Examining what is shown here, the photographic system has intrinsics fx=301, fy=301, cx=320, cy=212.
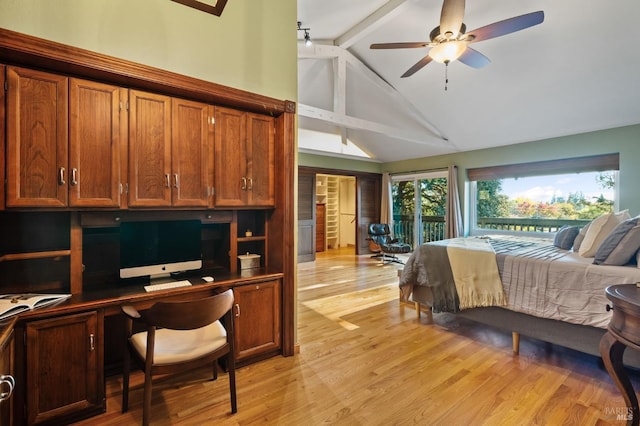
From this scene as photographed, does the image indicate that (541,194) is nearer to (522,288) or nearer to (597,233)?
(597,233)

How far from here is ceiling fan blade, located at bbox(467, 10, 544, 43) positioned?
2340mm

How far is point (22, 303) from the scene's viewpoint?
5.32 ft

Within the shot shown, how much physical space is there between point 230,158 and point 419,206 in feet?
18.8

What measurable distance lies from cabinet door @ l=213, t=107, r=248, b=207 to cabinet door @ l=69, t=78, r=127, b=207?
623 mm

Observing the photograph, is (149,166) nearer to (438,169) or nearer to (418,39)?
(418,39)

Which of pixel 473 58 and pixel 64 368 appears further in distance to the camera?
pixel 473 58

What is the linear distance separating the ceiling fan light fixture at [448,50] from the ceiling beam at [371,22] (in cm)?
119

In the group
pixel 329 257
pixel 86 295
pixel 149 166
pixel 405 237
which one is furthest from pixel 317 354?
pixel 405 237

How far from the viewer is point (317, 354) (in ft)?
8.43

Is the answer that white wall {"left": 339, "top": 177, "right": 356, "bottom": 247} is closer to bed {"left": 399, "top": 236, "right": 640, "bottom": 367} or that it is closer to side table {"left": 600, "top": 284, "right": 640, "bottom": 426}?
bed {"left": 399, "top": 236, "right": 640, "bottom": 367}

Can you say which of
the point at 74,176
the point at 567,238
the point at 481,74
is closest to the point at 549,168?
the point at 481,74

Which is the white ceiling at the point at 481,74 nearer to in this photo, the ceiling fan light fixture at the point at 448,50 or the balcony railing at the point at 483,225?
the ceiling fan light fixture at the point at 448,50

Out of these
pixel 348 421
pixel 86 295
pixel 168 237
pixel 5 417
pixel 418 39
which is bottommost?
pixel 348 421

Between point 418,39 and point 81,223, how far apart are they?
4.35 metres
